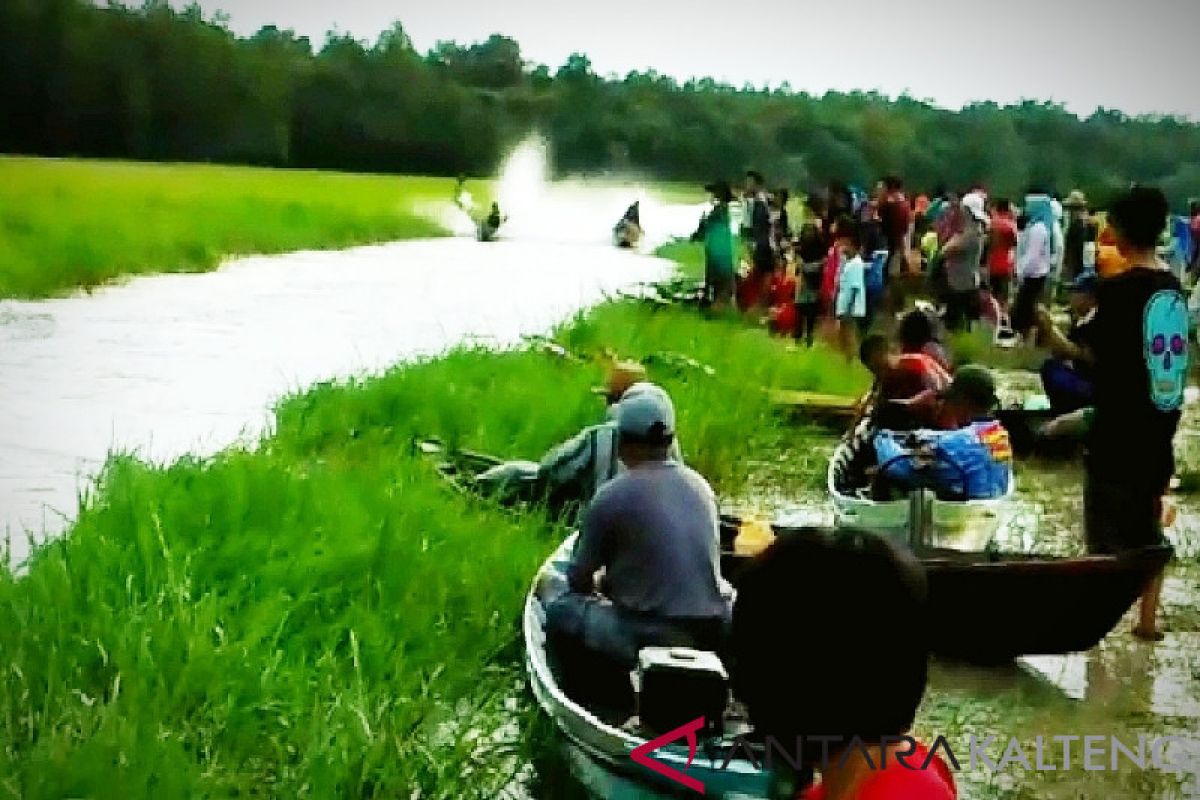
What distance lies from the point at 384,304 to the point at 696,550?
16.1 ft

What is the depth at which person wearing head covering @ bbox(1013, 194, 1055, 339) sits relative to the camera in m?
7.55

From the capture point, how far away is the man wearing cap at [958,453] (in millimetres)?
3461

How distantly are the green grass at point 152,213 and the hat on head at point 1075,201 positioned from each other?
383 cm

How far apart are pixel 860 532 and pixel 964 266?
6716 mm

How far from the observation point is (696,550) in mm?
2402

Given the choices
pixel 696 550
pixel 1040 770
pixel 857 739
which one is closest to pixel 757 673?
pixel 857 739

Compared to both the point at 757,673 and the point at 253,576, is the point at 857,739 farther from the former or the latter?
the point at 253,576

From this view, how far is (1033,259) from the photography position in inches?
304

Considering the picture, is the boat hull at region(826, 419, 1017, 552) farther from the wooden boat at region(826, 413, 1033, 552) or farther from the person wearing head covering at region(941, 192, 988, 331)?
the person wearing head covering at region(941, 192, 988, 331)

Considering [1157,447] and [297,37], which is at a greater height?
[297,37]

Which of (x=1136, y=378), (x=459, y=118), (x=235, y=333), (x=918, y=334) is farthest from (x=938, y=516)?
(x=235, y=333)

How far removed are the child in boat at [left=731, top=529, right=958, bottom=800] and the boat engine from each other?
3.01ft

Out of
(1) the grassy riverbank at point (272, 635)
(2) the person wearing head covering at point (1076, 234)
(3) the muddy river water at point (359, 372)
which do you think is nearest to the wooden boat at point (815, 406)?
(3) the muddy river water at point (359, 372)

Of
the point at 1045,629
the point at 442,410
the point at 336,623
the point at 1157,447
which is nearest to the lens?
the point at 336,623
